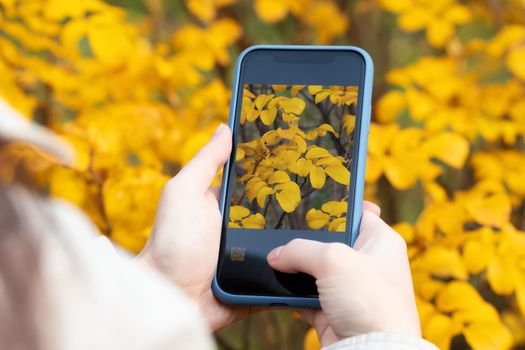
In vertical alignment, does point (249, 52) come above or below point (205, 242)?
above

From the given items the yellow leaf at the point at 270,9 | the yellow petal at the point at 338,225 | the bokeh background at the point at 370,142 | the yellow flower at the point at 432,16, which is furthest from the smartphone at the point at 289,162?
the yellow leaf at the point at 270,9

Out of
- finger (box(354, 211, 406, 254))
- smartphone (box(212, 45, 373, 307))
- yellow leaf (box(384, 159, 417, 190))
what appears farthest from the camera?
yellow leaf (box(384, 159, 417, 190))

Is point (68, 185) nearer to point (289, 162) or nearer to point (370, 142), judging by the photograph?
point (289, 162)

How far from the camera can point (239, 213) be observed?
3.58 feet

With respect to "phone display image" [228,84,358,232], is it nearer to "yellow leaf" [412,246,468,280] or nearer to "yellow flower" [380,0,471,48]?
"yellow leaf" [412,246,468,280]

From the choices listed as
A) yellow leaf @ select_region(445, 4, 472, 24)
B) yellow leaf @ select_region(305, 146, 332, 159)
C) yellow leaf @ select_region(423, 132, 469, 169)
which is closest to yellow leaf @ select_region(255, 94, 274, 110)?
yellow leaf @ select_region(305, 146, 332, 159)

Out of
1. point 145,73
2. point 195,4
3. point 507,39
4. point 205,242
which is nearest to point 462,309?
point 205,242

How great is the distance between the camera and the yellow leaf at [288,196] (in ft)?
3.55

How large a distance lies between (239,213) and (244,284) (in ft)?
0.37

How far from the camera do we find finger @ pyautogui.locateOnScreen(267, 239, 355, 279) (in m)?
0.88

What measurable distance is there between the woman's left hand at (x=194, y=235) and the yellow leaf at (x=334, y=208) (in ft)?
0.54

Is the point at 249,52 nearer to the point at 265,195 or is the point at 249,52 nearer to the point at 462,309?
the point at 265,195

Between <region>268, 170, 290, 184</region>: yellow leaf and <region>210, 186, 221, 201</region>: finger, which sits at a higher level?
<region>268, 170, 290, 184</region>: yellow leaf

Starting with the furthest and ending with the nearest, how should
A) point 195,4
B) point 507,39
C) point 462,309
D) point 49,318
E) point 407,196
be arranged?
point 407,196 < point 195,4 < point 507,39 < point 462,309 < point 49,318
